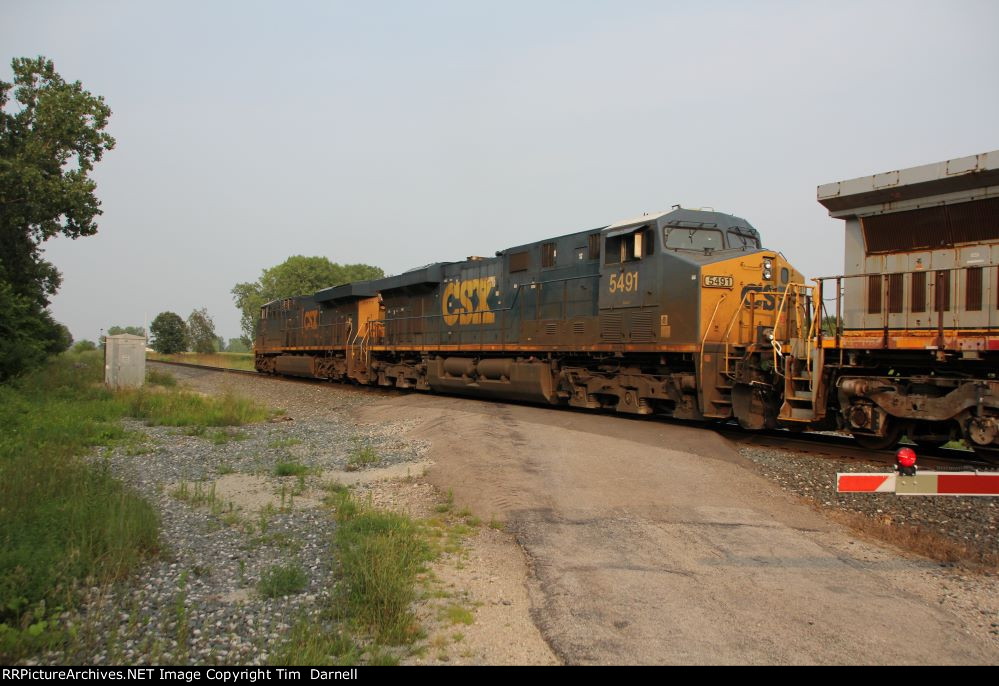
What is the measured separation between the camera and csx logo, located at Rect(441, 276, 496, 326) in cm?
1653

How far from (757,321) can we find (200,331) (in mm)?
70135

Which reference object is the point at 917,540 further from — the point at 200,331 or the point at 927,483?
the point at 200,331

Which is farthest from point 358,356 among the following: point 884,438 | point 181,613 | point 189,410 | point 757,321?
point 181,613

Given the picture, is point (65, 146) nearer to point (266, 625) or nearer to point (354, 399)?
point (354, 399)

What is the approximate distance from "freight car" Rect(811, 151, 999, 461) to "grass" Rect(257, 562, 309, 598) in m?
7.37

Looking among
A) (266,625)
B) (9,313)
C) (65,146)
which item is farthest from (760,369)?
(65,146)

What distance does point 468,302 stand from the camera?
1734 cm

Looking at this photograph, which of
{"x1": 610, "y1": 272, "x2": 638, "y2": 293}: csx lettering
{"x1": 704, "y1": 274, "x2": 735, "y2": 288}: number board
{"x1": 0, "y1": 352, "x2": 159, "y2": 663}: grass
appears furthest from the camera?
{"x1": 610, "y1": 272, "x2": 638, "y2": 293}: csx lettering

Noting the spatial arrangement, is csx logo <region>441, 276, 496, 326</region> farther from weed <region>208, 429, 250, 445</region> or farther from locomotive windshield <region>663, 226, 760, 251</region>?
weed <region>208, 429, 250, 445</region>

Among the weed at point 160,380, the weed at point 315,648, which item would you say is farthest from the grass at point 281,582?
the weed at point 160,380

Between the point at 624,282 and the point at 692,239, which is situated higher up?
the point at 692,239

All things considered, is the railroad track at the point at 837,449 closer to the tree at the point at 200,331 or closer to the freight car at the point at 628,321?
the freight car at the point at 628,321

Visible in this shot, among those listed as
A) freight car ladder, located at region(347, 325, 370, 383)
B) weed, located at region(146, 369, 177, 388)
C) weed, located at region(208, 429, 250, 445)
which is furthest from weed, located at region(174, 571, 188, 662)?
weed, located at region(146, 369, 177, 388)

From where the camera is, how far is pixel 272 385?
25.0 m
